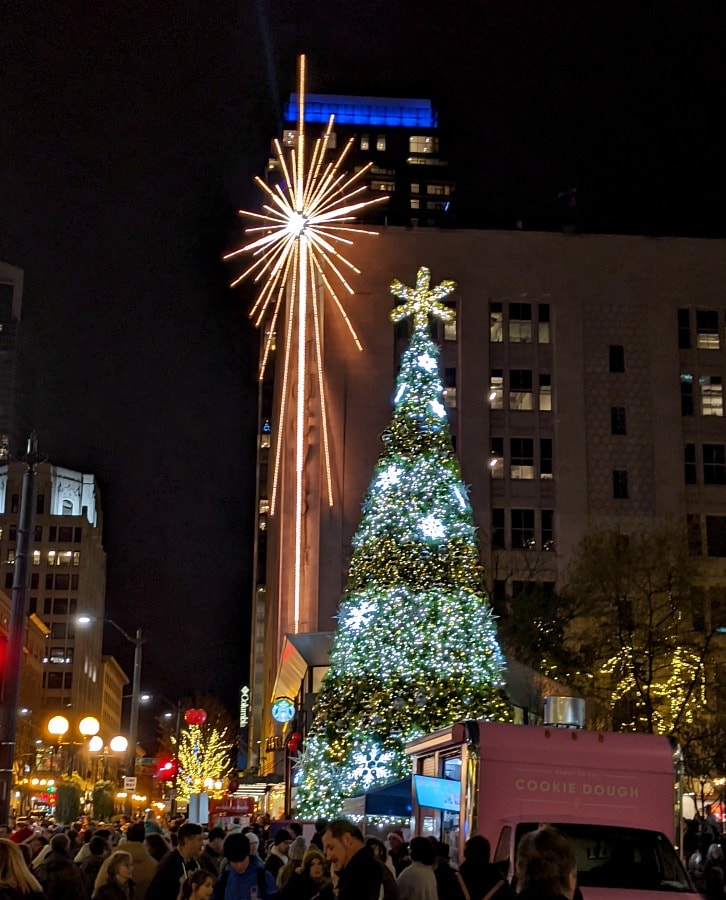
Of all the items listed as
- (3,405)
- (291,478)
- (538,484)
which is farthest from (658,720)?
(3,405)

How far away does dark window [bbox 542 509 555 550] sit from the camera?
6169 cm

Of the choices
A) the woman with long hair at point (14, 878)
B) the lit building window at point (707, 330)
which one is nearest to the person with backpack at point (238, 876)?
the woman with long hair at point (14, 878)

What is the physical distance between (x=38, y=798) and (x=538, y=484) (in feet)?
156

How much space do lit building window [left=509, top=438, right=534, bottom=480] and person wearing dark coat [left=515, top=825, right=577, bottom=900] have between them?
187ft

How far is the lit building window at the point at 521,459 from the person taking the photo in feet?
206

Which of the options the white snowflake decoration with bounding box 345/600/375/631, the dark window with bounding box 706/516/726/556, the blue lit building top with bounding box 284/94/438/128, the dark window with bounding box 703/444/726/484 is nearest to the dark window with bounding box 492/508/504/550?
the dark window with bounding box 706/516/726/556

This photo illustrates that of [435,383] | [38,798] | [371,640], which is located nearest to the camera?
[371,640]

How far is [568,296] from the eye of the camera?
6469cm

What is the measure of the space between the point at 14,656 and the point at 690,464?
52108 mm

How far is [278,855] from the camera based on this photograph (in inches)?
616

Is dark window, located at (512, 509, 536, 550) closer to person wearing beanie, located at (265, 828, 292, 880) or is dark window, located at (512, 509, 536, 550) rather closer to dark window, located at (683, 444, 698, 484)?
dark window, located at (683, 444, 698, 484)

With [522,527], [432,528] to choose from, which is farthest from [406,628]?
[522,527]

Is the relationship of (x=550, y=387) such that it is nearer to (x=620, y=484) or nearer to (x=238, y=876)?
(x=620, y=484)

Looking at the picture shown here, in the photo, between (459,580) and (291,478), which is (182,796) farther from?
(459,580)
